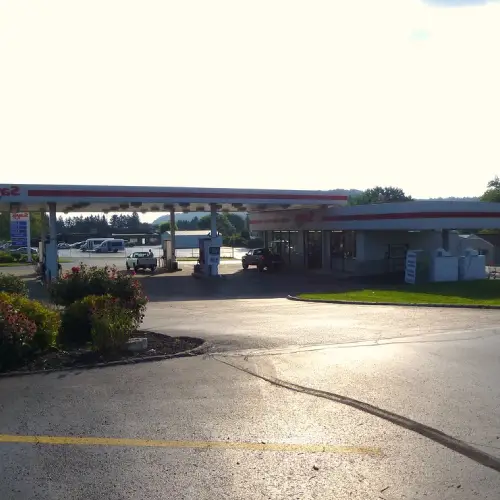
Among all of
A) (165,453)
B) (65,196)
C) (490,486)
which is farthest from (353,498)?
(65,196)

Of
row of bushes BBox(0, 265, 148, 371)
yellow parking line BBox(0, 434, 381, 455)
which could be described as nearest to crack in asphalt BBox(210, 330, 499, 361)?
row of bushes BBox(0, 265, 148, 371)

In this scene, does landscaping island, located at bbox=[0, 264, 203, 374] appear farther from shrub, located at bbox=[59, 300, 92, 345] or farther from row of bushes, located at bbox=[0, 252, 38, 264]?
row of bushes, located at bbox=[0, 252, 38, 264]

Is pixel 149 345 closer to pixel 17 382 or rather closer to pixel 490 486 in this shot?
pixel 17 382

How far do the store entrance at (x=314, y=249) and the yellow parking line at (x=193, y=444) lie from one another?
4031 cm

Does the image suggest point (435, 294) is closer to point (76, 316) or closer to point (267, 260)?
point (76, 316)

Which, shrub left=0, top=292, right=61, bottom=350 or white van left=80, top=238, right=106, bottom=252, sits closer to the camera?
shrub left=0, top=292, right=61, bottom=350

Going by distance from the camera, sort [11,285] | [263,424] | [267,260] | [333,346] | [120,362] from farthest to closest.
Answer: [267,260] → [11,285] → [333,346] → [120,362] → [263,424]

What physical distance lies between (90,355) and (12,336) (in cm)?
153

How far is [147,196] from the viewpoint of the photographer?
39594 mm

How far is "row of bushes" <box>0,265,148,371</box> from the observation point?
10.9m

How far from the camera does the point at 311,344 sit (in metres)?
14.1

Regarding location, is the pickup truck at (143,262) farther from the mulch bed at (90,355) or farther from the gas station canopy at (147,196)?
the mulch bed at (90,355)

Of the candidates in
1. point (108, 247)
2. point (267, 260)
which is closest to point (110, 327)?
point (267, 260)

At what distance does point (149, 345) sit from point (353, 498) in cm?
788
